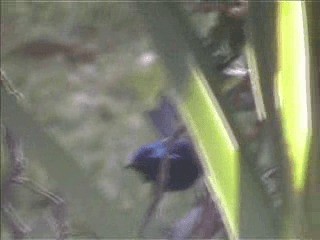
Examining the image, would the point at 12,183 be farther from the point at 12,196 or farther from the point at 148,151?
the point at 148,151

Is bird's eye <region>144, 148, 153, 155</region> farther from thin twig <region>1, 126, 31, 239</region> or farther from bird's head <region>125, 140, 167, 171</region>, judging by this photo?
thin twig <region>1, 126, 31, 239</region>

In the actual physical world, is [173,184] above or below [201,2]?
below

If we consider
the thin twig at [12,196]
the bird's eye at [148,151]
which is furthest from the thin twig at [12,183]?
the bird's eye at [148,151]

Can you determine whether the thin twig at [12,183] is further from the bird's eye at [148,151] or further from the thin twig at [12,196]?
the bird's eye at [148,151]

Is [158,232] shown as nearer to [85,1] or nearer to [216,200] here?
[216,200]

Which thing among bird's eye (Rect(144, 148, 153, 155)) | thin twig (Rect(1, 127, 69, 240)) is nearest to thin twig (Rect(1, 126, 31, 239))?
thin twig (Rect(1, 127, 69, 240))

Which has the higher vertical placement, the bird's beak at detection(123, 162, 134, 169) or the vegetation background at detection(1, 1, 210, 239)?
the vegetation background at detection(1, 1, 210, 239)

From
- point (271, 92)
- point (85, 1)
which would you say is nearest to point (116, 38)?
point (85, 1)

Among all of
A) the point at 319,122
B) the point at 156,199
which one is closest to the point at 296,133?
the point at 319,122
